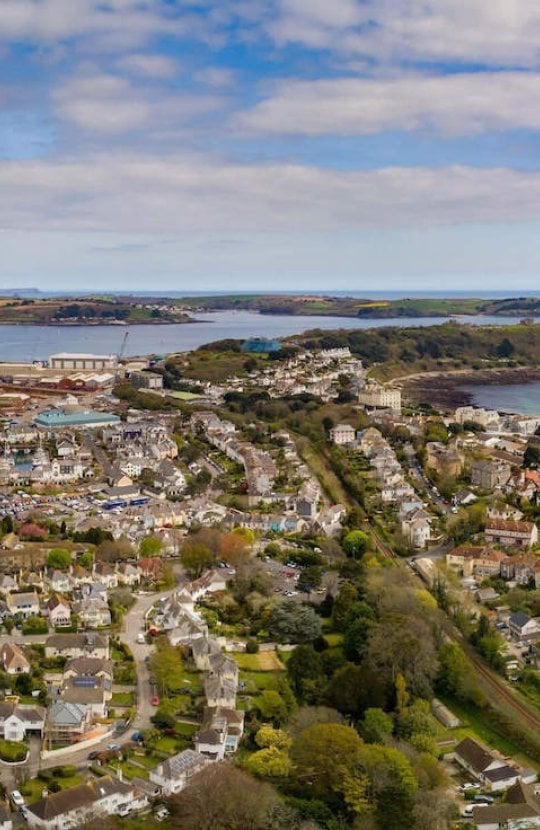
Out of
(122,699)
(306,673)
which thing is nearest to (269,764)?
(306,673)

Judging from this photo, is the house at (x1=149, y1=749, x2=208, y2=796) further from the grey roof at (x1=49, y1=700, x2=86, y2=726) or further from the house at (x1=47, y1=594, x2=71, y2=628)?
the house at (x1=47, y1=594, x2=71, y2=628)

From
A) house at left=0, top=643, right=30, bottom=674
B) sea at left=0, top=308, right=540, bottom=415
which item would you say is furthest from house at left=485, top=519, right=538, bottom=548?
sea at left=0, top=308, right=540, bottom=415

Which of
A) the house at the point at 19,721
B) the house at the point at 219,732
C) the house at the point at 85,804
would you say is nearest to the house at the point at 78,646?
the house at the point at 19,721

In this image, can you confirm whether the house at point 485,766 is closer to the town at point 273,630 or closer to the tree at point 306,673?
the town at point 273,630

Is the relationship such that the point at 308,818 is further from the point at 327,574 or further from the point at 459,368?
the point at 459,368

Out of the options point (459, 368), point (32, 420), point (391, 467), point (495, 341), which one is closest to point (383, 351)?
point (459, 368)

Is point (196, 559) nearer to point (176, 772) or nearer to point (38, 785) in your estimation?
point (176, 772)

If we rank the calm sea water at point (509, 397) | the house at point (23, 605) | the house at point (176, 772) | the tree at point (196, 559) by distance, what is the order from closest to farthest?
1. the house at point (176, 772)
2. the house at point (23, 605)
3. the tree at point (196, 559)
4. the calm sea water at point (509, 397)
